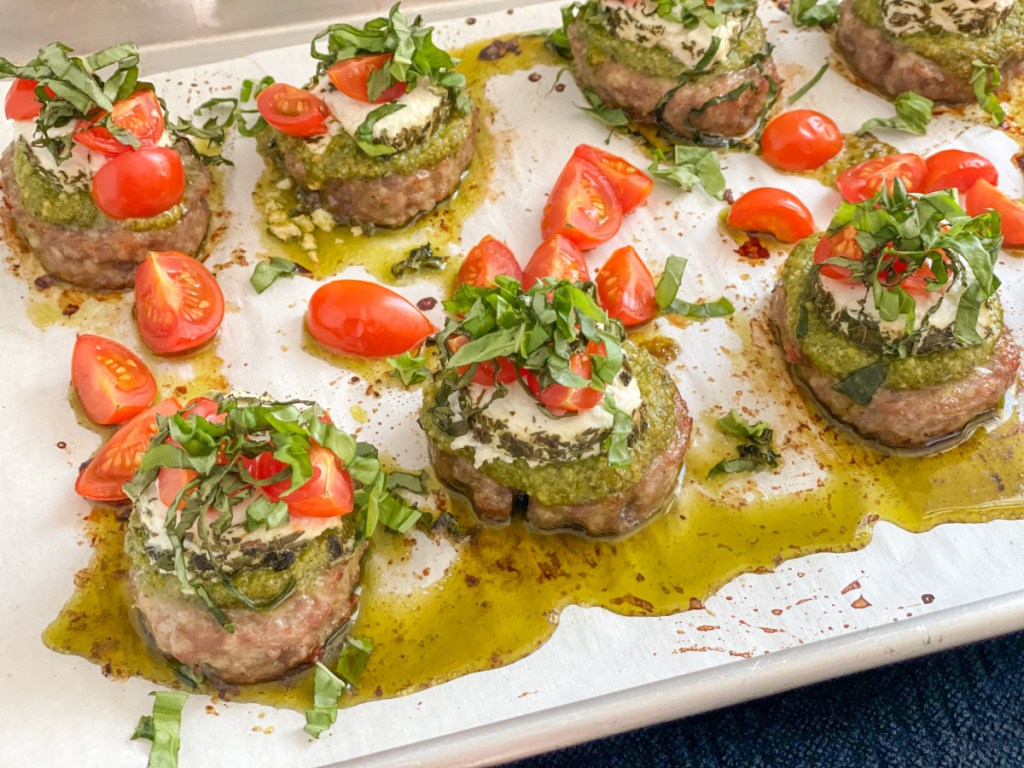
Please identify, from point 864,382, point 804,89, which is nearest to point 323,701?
point 864,382

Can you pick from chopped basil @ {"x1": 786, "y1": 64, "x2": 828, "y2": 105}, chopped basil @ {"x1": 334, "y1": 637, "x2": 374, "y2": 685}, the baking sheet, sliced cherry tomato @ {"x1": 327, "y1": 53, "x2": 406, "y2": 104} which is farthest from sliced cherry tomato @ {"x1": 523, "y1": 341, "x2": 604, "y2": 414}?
chopped basil @ {"x1": 786, "y1": 64, "x2": 828, "y2": 105}

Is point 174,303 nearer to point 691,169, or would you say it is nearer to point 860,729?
point 691,169

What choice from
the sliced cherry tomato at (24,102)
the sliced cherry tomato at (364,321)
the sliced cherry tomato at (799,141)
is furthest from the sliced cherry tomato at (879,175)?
the sliced cherry tomato at (24,102)

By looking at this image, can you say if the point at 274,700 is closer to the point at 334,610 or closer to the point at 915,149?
the point at 334,610

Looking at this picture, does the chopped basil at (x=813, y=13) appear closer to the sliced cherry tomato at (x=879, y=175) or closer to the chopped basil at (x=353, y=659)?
the sliced cherry tomato at (x=879, y=175)

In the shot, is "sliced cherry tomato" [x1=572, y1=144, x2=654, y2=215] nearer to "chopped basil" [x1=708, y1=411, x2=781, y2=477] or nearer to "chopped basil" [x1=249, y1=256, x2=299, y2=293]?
"chopped basil" [x1=708, y1=411, x2=781, y2=477]

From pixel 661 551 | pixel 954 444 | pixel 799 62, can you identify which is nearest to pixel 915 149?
pixel 799 62
